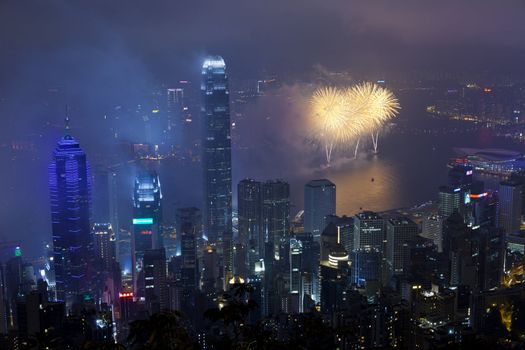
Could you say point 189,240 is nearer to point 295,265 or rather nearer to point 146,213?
point 146,213

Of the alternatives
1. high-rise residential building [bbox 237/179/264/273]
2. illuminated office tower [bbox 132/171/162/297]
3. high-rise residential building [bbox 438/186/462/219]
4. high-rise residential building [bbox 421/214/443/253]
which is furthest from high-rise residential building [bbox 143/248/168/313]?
high-rise residential building [bbox 438/186/462/219]

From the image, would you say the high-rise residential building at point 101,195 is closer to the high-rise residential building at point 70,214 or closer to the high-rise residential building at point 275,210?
the high-rise residential building at point 70,214

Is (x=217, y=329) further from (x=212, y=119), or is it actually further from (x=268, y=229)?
(x=212, y=119)

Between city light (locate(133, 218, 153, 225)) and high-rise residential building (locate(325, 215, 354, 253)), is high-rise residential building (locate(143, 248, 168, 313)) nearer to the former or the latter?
city light (locate(133, 218, 153, 225))

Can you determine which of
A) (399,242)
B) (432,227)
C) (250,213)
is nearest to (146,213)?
(250,213)

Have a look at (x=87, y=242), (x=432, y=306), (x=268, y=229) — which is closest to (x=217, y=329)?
(x=432, y=306)

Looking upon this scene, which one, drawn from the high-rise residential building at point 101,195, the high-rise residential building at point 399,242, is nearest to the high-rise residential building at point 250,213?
the high-rise residential building at point 399,242
